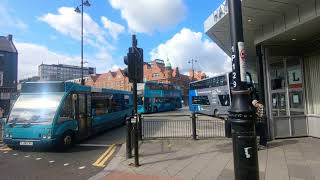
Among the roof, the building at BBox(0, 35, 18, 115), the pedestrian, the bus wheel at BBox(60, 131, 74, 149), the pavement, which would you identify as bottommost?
the pavement

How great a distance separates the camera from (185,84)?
9088cm

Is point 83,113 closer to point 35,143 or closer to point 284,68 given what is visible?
point 35,143

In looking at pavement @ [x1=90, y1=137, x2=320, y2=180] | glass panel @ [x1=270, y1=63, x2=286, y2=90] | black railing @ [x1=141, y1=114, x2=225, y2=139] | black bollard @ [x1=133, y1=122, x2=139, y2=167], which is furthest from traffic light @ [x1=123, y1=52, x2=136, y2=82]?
glass panel @ [x1=270, y1=63, x2=286, y2=90]

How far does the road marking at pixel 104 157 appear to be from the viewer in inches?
366

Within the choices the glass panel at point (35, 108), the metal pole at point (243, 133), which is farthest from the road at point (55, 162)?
the metal pole at point (243, 133)

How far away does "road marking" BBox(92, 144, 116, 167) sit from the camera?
9.29m

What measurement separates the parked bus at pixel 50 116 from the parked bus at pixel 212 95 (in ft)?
36.2

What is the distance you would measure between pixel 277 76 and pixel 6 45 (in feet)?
140

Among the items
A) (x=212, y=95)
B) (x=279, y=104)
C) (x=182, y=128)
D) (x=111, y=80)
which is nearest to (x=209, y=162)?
(x=279, y=104)

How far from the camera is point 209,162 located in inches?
330

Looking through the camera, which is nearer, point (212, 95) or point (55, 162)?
point (55, 162)

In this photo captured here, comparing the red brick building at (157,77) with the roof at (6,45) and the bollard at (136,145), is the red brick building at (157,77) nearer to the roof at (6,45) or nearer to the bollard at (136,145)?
the roof at (6,45)

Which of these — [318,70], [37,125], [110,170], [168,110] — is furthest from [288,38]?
[168,110]

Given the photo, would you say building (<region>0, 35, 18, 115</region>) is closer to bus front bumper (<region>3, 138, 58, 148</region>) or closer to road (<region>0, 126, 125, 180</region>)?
road (<region>0, 126, 125, 180</region>)
